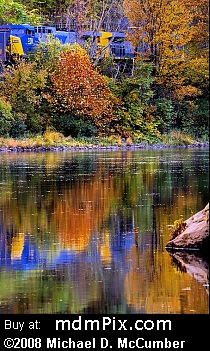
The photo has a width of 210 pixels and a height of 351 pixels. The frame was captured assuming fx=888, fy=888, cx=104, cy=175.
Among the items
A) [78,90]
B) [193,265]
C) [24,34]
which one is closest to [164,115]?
[78,90]

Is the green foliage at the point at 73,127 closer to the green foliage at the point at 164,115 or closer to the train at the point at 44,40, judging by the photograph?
the train at the point at 44,40

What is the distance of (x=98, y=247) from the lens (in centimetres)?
1298

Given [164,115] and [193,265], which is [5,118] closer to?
[164,115]

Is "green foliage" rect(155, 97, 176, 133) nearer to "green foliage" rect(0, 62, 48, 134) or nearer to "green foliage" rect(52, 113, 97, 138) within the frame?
"green foliage" rect(52, 113, 97, 138)

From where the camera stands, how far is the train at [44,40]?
5881cm

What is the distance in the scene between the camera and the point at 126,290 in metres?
9.88

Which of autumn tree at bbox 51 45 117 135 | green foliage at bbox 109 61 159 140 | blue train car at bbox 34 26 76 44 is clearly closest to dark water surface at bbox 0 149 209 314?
autumn tree at bbox 51 45 117 135

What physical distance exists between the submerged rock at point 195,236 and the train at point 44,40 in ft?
144

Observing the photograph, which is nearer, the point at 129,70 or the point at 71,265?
the point at 71,265

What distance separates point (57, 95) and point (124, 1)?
26.4 feet

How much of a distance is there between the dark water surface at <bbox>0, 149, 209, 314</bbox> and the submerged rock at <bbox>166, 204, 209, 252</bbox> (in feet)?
0.95
